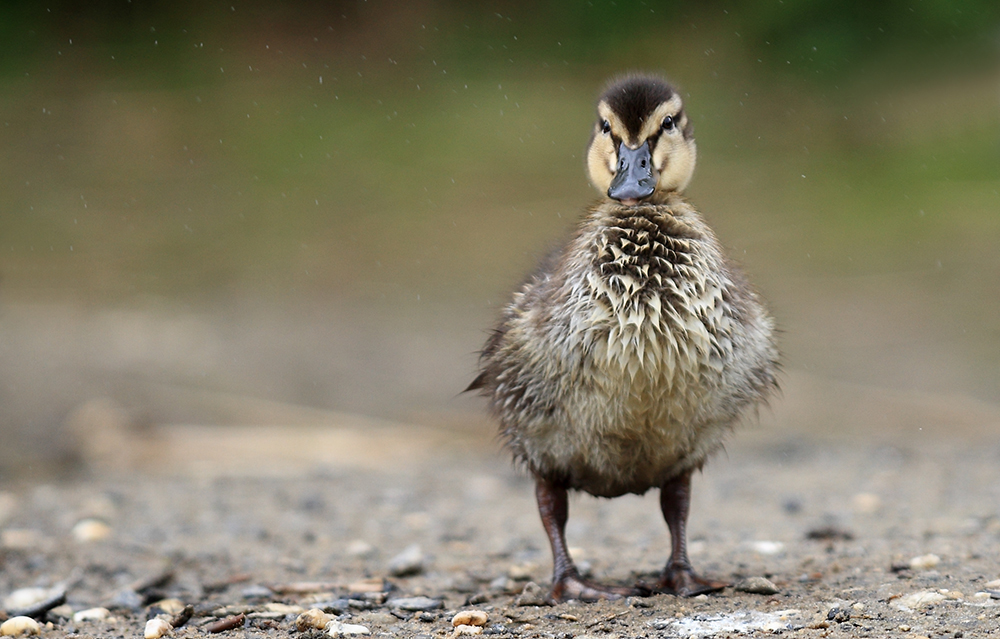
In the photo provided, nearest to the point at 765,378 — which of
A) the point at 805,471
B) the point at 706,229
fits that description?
the point at 706,229

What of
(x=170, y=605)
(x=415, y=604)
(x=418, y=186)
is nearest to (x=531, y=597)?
(x=415, y=604)

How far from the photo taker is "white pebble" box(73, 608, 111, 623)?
16.2ft

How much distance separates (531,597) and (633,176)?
1638 mm

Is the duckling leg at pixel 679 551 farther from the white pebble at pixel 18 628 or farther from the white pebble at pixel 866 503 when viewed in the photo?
the white pebble at pixel 18 628

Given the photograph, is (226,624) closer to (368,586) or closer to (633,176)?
(368,586)

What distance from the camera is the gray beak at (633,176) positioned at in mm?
4473

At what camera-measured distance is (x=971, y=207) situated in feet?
54.7

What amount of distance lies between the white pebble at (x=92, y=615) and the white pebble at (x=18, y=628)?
25cm

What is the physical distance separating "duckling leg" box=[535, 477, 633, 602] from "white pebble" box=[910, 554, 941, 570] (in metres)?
1.16

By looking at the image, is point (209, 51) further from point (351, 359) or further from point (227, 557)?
point (227, 557)

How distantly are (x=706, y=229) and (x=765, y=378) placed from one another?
0.60 meters

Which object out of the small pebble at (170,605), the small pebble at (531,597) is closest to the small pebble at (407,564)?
the small pebble at (531,597)

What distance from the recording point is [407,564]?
575cm

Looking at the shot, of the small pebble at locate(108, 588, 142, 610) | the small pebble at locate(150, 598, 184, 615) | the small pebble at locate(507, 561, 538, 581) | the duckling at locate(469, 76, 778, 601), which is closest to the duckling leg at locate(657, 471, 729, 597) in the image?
the duckling at locate(469, 76, 778, 601)
